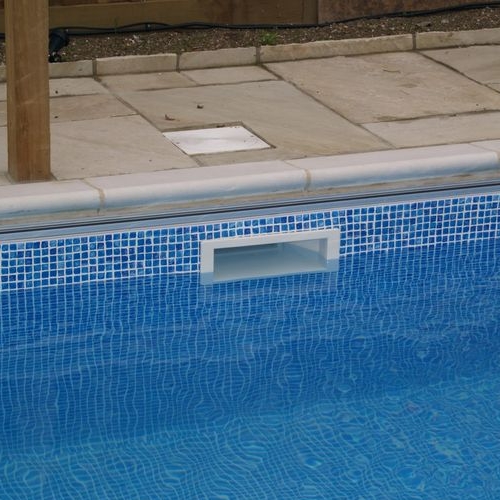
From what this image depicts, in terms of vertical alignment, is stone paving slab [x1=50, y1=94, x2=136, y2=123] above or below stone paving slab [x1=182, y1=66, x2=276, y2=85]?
below

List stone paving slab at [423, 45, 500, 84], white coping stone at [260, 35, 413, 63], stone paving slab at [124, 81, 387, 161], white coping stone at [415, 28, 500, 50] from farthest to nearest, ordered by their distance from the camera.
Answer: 1. white coping stone at [415, 28, 500, 50]
2. white coping stone at [260, 35, 413, 63]
3. stone paving slab at [423, 45, 500, 84]
4. stone paving slab at [124, 81, 387, 161]

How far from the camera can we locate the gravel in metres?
8.23

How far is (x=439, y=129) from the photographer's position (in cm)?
708

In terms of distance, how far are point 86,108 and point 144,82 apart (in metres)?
0.66

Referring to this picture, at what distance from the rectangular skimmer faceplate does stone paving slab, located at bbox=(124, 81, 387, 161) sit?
587mm

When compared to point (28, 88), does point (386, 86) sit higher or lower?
lower

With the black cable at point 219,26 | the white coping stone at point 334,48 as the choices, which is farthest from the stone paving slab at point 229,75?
the black cable at point 219,26

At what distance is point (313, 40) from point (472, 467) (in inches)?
181

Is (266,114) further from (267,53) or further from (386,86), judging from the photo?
(267,53)

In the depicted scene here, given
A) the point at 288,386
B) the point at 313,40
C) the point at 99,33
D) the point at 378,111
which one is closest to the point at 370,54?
the point at 313,40

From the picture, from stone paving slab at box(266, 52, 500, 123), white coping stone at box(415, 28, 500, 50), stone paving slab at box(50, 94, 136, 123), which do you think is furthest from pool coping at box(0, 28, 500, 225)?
white coping stone at box(415, 28, 500, 50)

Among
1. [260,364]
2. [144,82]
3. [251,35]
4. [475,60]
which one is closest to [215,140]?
[144,82]

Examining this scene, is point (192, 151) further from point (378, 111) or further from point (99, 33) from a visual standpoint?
point (99, 33)

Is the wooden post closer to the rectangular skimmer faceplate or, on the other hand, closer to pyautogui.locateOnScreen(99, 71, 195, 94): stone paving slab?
the rectangular skimmer faceplate
